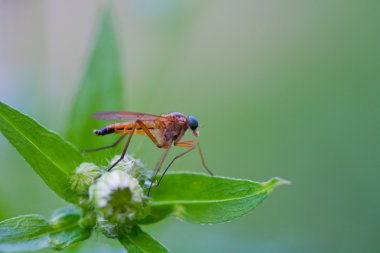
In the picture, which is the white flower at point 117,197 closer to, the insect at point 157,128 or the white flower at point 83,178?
the white flower at point 83,178

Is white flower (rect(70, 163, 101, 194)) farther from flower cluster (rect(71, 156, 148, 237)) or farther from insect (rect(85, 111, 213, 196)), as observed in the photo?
insect (rect(85, 111, 213, 196))

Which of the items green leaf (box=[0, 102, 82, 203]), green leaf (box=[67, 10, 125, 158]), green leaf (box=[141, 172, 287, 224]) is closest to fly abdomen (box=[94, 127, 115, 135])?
green leaf (box=[67, 10, 125, 158])

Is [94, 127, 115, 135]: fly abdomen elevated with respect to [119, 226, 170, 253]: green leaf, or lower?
elevated

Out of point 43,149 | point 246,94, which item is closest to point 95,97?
point 43,149

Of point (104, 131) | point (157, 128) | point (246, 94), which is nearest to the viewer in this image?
point (104, 131)

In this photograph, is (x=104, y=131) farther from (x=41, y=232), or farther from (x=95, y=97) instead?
(x=41, y=232)
